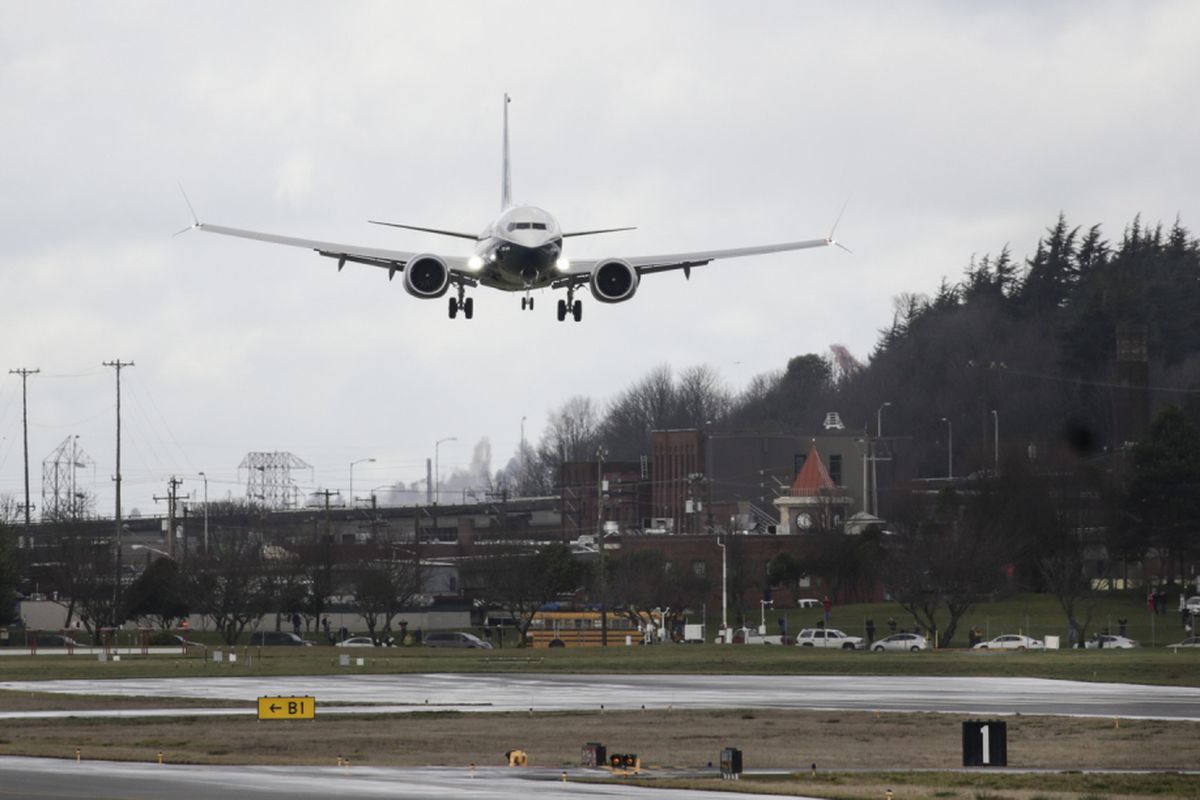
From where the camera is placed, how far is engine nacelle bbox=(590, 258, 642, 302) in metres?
55.6

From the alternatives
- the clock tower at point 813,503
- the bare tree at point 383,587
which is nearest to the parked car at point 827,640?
the bare tree at point 383,587

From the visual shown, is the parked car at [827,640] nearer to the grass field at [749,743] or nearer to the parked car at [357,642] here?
the parked car at [357,642]

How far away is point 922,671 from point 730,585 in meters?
65.1

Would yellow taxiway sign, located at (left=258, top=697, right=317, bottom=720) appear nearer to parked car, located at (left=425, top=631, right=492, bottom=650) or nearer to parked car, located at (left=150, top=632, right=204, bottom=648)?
parked car, located at (left=425, top=631, right=492, bottom=650)

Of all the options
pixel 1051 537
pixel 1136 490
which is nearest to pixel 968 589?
pixel 1051 537

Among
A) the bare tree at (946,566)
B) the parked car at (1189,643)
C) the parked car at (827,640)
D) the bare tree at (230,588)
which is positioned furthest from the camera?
the bare tree at (230,588)

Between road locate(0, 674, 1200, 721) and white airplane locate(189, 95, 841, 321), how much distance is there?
1176 centimetres

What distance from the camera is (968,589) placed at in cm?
9962

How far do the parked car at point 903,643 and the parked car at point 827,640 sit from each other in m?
2.32

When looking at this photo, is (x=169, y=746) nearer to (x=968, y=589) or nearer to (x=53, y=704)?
(x=53, y=704)

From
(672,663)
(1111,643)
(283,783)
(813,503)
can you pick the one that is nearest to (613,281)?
(283,783)

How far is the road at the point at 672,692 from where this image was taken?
51344 mm

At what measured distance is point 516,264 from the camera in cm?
5406

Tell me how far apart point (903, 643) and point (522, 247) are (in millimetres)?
48451
